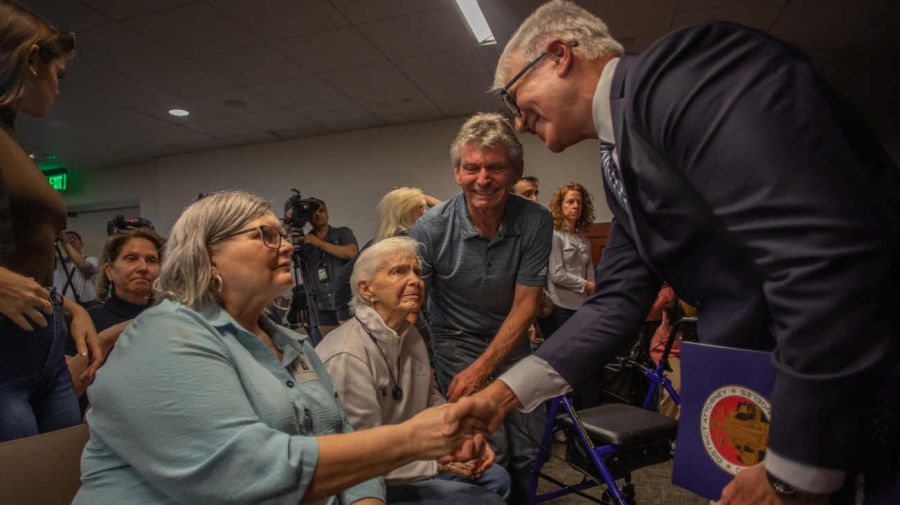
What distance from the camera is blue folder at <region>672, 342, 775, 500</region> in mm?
704

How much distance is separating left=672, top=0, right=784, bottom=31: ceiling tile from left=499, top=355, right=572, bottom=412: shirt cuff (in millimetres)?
3654

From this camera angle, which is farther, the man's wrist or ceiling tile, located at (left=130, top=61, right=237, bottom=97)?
ceiling tile, located at (left=130, top=61, right=237, bottom=97)

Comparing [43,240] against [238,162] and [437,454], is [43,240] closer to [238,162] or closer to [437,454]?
[437,454]

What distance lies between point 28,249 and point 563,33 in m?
1.32

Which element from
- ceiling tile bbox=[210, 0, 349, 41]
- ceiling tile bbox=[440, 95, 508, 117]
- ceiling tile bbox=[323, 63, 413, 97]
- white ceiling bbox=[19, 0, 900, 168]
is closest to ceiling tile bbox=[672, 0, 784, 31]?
white ceiling bbox=[19, 0, 900, 168]

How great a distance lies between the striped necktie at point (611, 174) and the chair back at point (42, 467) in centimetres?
119

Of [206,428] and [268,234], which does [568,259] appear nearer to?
[268,234]

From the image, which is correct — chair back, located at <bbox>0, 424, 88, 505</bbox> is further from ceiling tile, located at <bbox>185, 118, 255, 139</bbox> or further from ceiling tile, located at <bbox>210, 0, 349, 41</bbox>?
ceiling tile, located at <bbox>185, 118, 255, 139</bbox>

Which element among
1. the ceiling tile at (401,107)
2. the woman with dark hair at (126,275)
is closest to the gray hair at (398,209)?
the woman with dark hair at (126,275)

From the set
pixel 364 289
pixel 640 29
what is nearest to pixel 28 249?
pixel 364 289

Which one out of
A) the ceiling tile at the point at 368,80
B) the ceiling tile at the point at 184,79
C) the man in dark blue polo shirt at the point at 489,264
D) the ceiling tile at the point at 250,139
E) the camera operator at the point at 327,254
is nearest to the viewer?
the man in dark blue polo shirt at the point at 489,264

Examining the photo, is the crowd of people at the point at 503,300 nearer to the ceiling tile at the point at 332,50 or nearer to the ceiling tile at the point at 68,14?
the ceiling tile at the point at 332,50

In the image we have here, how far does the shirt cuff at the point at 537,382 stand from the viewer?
3.43ft

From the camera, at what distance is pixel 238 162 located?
23.9ft
